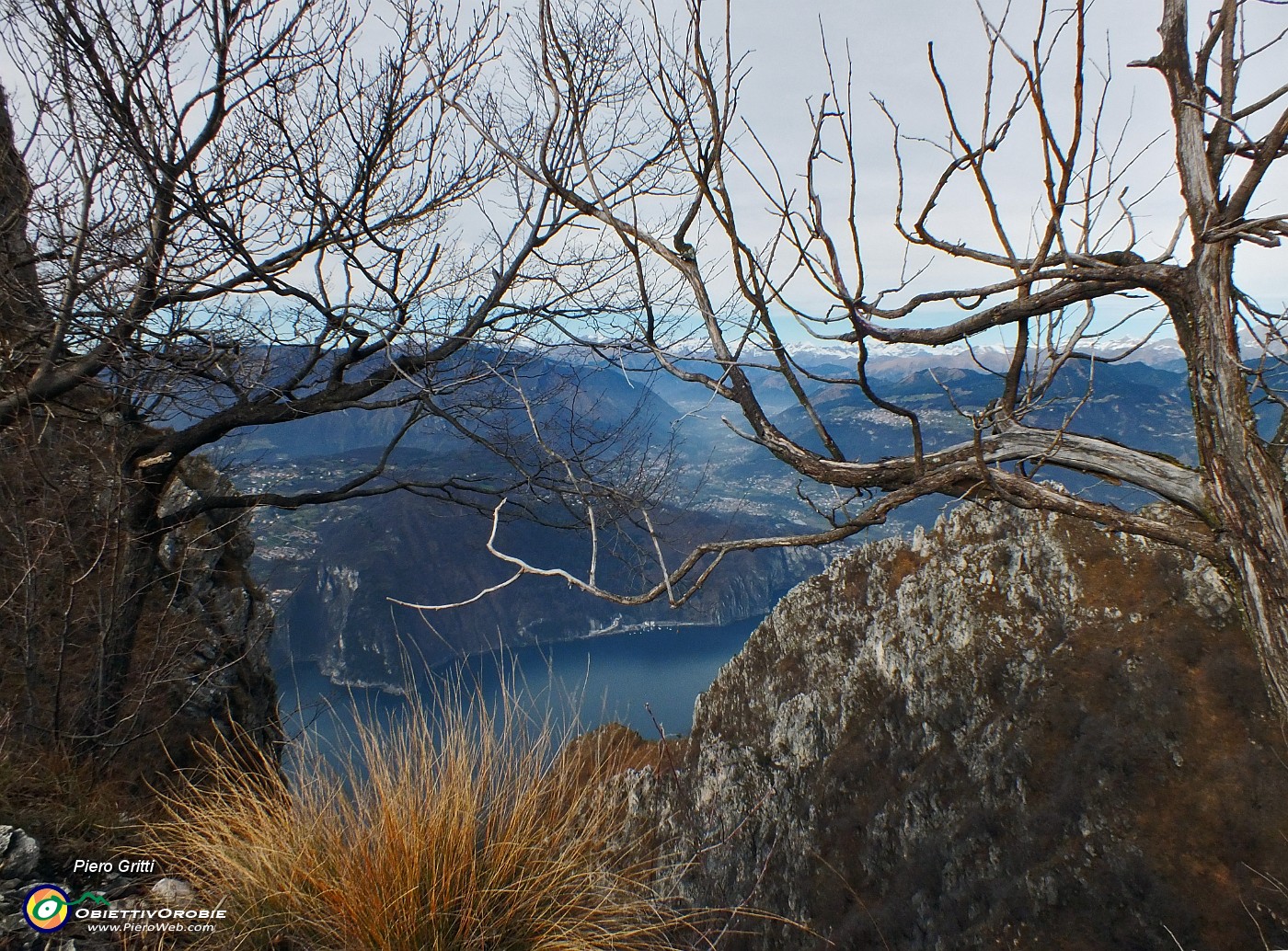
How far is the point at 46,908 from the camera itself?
280 cm

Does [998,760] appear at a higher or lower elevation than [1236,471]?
lower

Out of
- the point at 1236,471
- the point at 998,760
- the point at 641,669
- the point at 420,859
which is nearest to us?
the point at 1236,471

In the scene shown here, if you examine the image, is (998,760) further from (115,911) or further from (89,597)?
(89,597)

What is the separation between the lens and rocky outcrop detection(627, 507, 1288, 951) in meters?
6.98

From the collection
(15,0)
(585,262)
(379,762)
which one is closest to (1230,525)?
(379,762)

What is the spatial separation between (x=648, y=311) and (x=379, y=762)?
264cm

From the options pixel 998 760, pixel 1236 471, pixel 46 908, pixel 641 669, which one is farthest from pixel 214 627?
pixel 641 669

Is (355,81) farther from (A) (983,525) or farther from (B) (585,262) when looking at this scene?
(A) (983,525)

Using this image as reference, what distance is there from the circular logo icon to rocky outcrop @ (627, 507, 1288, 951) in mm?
4580

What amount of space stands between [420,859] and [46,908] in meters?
1.59

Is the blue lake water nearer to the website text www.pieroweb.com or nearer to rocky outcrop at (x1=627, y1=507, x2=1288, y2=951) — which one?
rocky outcrop at (x1=627, y1=507, x2=1288, y2=951)

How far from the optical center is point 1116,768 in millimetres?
7742

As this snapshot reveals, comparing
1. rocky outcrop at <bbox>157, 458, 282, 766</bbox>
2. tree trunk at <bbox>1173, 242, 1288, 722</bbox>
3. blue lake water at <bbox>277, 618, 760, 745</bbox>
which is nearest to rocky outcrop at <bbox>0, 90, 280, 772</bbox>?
rocky outcrop at <bbox>157, 458, 282, 766</bbox>

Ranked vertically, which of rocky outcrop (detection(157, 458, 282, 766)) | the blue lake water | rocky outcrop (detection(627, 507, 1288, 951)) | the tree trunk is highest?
the tree trunk
